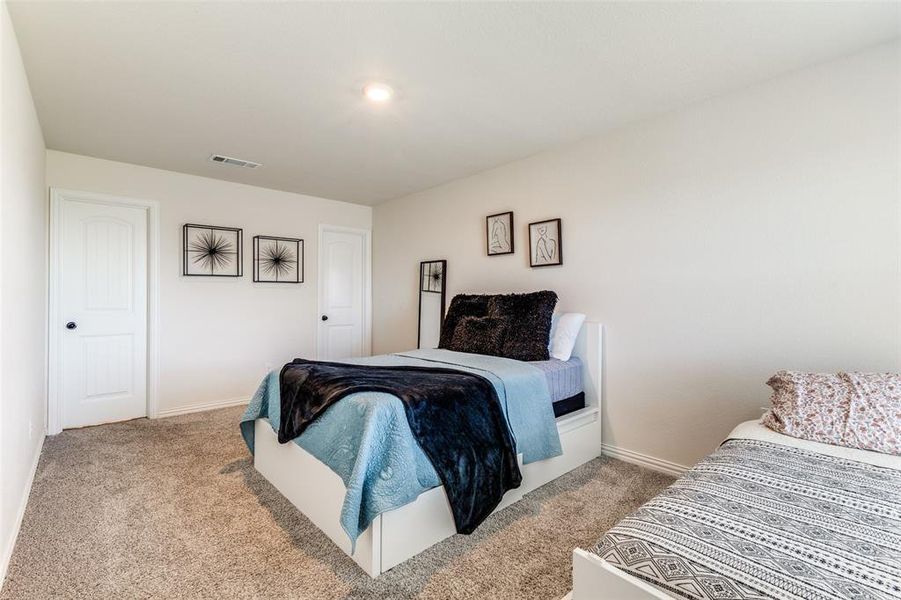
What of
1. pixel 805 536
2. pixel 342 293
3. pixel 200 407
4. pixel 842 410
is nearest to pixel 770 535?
pixel 805 536

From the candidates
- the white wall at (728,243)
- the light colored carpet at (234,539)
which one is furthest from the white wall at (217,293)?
the white wall at (728,243)

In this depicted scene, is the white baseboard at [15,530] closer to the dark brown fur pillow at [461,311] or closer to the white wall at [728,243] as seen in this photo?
the dark brown fur pillow at [461,311]

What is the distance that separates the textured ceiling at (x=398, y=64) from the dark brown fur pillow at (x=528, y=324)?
3.87 ft

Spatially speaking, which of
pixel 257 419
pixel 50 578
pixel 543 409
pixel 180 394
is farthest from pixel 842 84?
pixel 180 394

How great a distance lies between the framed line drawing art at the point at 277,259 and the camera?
4359 mm

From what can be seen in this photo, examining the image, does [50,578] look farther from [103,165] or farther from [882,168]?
[882,168]

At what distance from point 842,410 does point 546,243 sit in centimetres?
202

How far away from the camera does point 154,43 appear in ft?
6.42

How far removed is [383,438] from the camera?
5.66 ft

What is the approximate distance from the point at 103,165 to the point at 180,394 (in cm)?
208

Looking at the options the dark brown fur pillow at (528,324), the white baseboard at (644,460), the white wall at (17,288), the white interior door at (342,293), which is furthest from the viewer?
the white interior door at (342,293)

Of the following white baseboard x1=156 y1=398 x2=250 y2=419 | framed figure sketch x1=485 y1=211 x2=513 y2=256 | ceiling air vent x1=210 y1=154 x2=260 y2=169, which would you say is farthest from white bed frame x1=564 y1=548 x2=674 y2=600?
white baseboard x1=156 y1=398 x2=250 y2=419

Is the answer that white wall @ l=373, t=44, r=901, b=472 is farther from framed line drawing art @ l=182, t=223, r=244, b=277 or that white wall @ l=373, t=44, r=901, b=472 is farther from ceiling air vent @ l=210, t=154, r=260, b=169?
framed line drawing art @ l=182, t=223, r=244, b=277

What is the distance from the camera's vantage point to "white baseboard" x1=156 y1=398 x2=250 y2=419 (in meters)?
3.85
